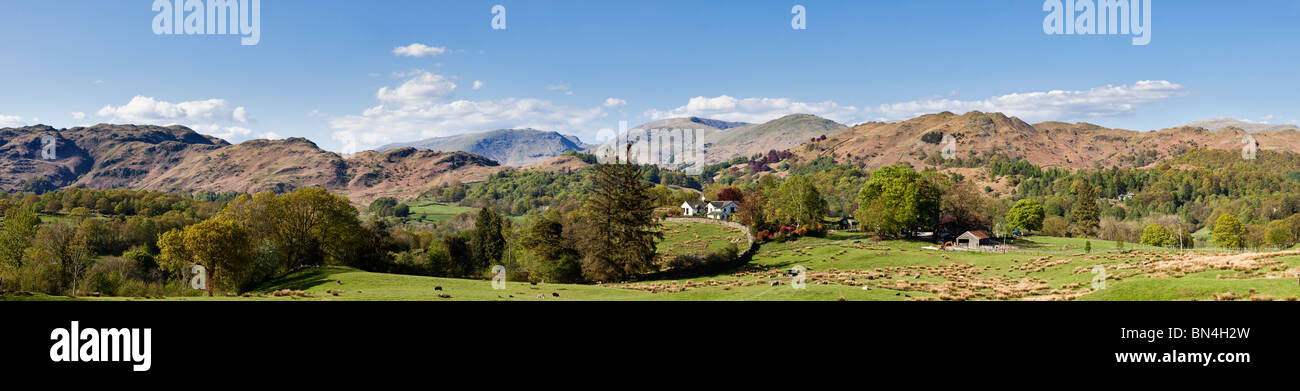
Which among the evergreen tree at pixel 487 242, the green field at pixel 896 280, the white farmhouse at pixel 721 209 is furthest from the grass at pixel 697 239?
the evergreen tree at pixel 487 242

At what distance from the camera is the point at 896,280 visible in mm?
42125

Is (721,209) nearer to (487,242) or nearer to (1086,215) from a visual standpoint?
(487,242)

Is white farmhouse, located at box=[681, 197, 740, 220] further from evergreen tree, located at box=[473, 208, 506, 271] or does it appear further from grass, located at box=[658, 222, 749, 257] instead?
evergreen tree, located at box=[473, 208, 506, 271]

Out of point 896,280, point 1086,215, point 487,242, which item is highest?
point 1086,215

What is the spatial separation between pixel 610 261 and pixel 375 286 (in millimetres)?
22171

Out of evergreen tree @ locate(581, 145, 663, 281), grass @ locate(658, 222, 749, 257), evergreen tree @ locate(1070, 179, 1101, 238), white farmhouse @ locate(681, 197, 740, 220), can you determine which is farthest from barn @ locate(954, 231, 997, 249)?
evergreen tree @ locate(1070, 179, 1101, 238)

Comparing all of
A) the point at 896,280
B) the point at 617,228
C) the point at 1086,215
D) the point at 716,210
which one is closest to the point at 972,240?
the point at 896,280

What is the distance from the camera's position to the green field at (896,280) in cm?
2347

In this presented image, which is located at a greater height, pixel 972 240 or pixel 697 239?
pixel 972 240
